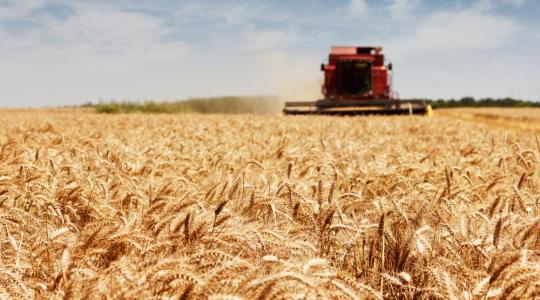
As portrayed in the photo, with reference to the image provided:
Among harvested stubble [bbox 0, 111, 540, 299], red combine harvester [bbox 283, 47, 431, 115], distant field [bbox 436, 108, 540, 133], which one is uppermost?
red combine harvester [bbox 283, 47, 431, 115]

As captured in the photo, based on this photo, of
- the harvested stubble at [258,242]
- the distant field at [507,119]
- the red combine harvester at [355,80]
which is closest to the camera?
the harvested stubble at [258,242]

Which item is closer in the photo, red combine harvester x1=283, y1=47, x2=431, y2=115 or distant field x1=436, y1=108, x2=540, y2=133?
red combine harvester x1=283, y1=47, x2=431, y2=115

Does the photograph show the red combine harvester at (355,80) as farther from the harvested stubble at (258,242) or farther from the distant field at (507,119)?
the harvested stubble at (258,242)

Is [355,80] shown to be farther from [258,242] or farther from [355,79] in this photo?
[258,242]

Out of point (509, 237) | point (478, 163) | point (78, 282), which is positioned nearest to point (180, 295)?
point (78, 282)

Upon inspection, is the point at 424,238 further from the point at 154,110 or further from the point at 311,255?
the point at 154,110

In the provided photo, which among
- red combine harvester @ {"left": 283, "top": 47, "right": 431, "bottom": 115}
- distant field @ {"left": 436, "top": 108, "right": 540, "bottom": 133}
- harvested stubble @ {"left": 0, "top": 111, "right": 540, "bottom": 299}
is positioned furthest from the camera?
distant field @ {"left": 436, "top": 108, "right": 540, "bottom": 133}

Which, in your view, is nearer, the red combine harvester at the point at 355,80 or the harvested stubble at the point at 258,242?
the harvested stubble at the point at 258,242

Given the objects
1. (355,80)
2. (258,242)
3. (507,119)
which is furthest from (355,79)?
(258,242)

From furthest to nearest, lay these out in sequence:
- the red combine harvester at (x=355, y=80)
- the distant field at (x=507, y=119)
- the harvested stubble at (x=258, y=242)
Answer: the distant field at (x=507, y=119) < the red combine harvester at (x=355, y=80) < the harvested stubble at (x=258, y=242)

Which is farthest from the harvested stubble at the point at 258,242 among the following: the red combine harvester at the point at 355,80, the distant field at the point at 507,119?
the red combine harvester at the point at 355,80

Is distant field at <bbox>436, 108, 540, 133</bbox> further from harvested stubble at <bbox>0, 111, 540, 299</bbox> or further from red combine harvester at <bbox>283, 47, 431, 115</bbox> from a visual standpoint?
harvested stubble at <bbox>0, 111, 540, 299</bbox>

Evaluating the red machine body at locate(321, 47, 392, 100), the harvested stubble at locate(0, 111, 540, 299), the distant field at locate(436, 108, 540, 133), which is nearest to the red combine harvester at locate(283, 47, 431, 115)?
the red machine body at locate(321, 47, 392, 100)

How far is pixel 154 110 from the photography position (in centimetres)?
3562
